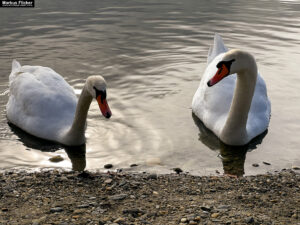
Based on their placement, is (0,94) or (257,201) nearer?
(257,201)

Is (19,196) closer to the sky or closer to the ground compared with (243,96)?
closer to the ground

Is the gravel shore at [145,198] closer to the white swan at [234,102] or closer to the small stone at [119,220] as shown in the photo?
the small stone at [119,220]

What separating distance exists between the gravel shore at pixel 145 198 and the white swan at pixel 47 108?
52.0 inches

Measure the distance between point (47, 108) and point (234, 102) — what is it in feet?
10.7

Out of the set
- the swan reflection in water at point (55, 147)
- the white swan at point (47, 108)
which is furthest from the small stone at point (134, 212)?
the white swan at point (47, 108)

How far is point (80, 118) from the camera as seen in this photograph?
8.28 meters

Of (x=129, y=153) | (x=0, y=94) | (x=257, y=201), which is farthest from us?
(x=0, y=94)

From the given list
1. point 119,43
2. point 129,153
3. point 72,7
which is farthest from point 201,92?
point 72,7

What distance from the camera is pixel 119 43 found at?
1584 cm

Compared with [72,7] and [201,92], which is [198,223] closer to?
[201,92]

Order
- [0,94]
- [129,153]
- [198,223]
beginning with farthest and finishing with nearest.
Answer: [0,94], [129,153], [198,223]

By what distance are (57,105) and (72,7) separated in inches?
581

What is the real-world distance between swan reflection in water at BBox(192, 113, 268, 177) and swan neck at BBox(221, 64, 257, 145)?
171 millimetres

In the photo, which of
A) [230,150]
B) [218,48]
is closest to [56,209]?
[230,150]
